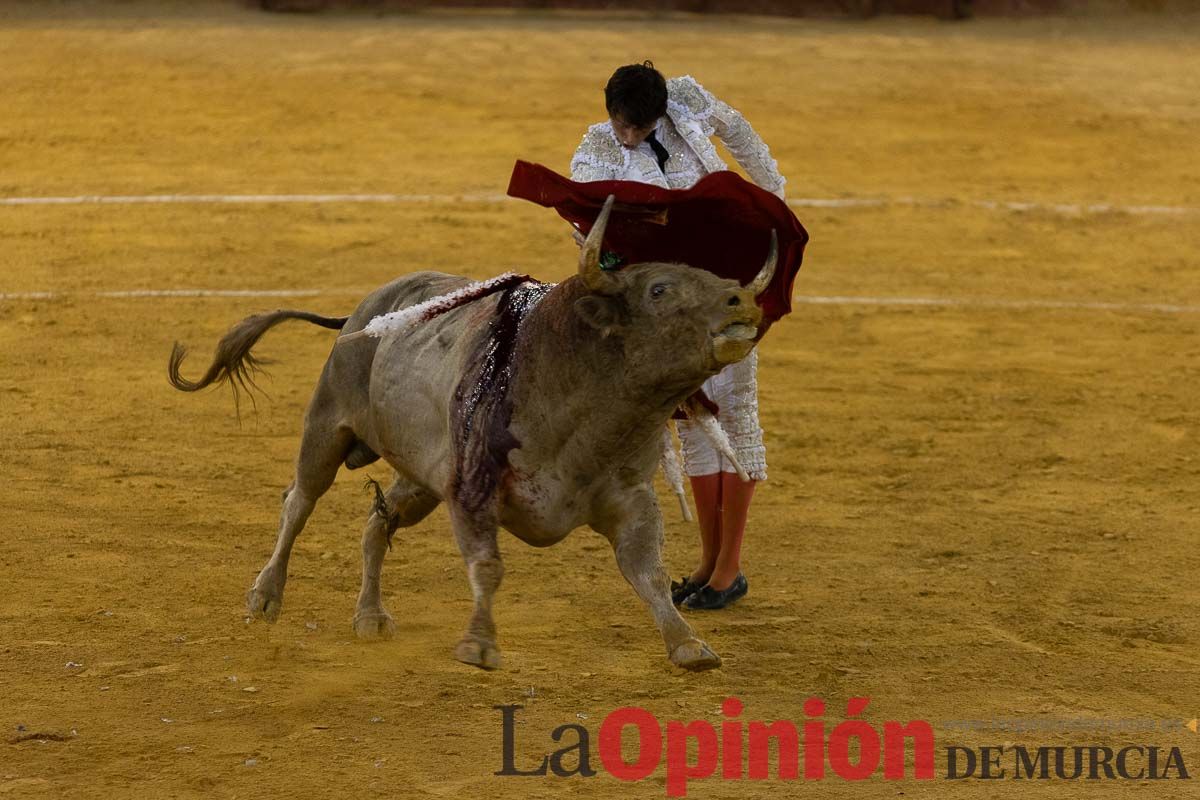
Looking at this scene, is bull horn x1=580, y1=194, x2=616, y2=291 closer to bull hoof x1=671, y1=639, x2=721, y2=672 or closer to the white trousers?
bull hoof x1=671, y1=639, x2=721, y2=672

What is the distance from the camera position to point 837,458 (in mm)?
8203

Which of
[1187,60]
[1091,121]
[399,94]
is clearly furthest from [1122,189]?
[399,94]

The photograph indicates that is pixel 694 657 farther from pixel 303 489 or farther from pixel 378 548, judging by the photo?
pixel 303 489

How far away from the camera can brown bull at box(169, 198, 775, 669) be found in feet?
14.5

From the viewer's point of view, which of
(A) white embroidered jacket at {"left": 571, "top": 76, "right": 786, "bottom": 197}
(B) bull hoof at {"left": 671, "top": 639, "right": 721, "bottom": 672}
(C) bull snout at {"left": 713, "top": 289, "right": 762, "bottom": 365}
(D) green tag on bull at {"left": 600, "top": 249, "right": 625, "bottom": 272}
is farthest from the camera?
(A) white embroidered jacket at {"left": 571, "top": 76, "right": 786, "bottom": 197}

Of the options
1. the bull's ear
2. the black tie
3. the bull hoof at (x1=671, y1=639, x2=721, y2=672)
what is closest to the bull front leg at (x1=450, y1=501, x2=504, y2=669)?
the bull hoof at (x1=671, y1=639, x2=721, y2=672)

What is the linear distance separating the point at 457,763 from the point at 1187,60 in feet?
48.5

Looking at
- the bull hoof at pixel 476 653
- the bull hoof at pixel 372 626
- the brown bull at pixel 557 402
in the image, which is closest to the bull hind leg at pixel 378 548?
the bull hoof at pixel 372 626

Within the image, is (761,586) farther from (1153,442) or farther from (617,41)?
(617,41)

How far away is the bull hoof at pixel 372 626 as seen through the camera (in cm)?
589

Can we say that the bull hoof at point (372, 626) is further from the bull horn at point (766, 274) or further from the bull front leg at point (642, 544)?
the bull horn at point (766, 274)

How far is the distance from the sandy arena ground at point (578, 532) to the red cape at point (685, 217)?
1439mm

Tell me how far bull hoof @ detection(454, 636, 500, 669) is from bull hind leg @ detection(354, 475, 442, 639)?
1.45 m

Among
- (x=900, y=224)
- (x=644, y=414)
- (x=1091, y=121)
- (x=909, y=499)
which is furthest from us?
(x=1091, y=121)
